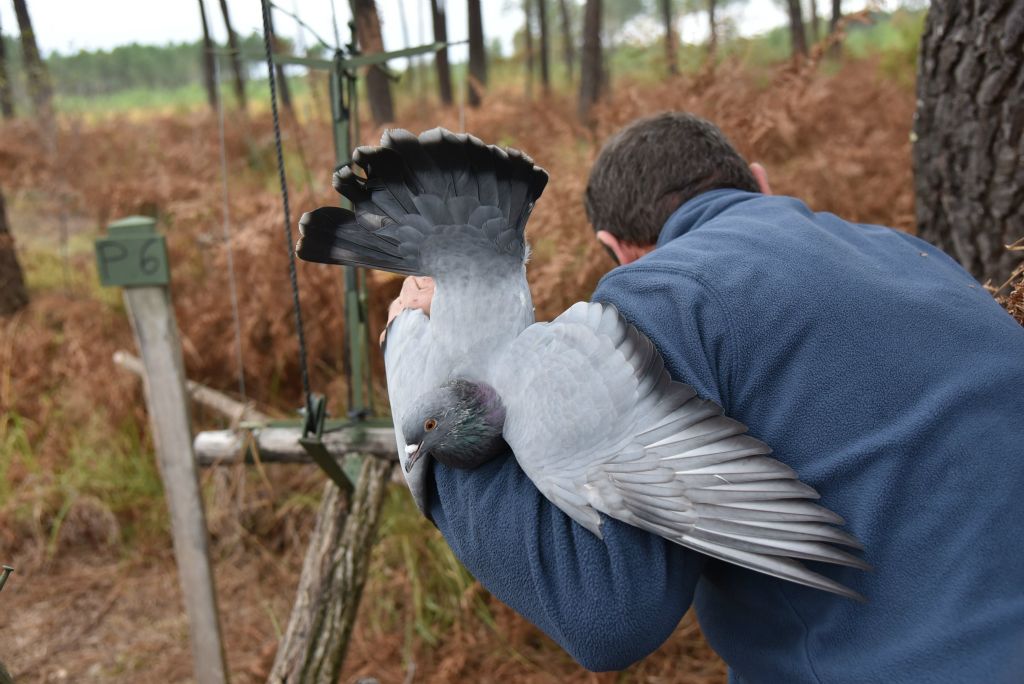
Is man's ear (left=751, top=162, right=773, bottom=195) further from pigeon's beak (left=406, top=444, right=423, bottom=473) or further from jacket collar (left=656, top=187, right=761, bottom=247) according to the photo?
pigeon's beak (left=406, top=444, right=423, bottom=473)

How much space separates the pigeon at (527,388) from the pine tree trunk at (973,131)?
178cm

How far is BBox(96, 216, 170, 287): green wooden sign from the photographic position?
2.55 m

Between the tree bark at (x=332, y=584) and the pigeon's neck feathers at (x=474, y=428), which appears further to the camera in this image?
the tree bark at (x=332, y=584)

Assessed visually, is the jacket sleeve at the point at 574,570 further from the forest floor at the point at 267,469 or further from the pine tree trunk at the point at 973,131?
the pine tree trunk at the point at 973,131

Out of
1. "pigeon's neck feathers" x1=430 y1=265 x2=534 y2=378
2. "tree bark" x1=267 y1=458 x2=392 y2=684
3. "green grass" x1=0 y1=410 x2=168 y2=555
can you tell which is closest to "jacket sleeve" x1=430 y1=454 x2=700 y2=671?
"pigeon's neck feathers" x1=430 y1=265 x2=534 y2=378

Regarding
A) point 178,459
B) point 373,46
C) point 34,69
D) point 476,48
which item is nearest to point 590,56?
point 476,48

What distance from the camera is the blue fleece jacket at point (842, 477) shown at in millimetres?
1188

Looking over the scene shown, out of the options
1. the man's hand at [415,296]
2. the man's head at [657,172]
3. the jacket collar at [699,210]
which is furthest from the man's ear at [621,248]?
the man's hand at [415,296]

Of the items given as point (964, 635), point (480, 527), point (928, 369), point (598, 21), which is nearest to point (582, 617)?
point (480, 527)

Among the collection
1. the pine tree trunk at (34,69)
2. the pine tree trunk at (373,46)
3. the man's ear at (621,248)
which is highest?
the pine tree trunk at (34,69)

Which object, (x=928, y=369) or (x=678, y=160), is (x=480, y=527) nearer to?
(x=928, y=369)

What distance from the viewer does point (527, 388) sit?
1318 millimetres

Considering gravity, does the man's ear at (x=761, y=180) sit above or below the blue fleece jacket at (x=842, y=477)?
above

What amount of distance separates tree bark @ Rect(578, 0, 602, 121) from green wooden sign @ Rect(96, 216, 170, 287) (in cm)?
646
